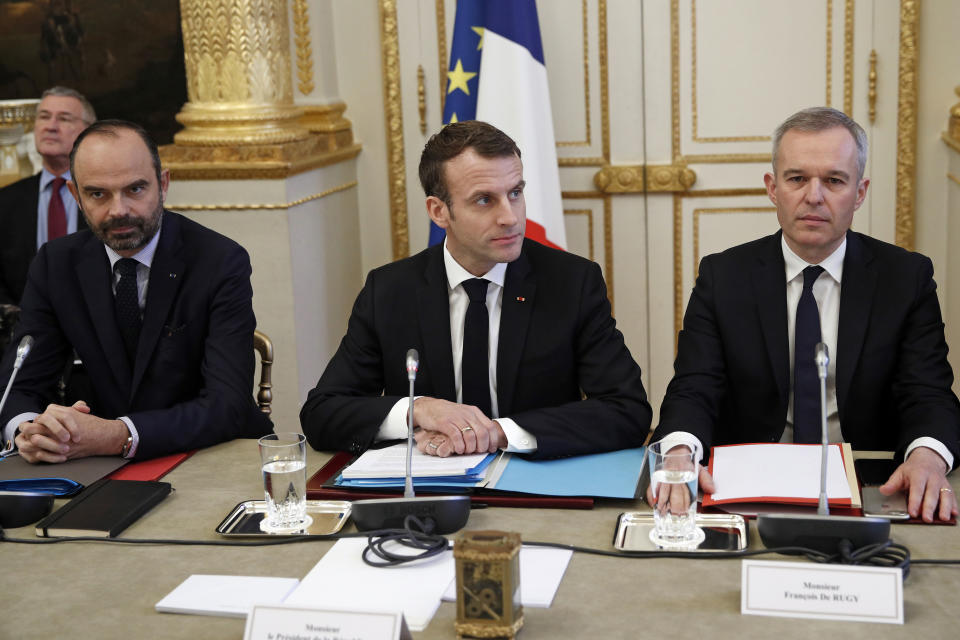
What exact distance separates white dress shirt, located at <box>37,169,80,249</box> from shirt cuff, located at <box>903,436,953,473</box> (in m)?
3.34

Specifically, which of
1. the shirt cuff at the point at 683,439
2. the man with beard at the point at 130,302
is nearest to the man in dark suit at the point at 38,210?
the man with beard at the point at 130,302

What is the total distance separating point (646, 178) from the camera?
4.93 metres

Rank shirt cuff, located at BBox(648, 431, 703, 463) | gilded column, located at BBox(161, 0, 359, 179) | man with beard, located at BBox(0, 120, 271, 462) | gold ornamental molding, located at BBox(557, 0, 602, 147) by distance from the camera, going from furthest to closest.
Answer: gold ornamental molding, located at BBox(557, 0, 602, 147) < gilded column, located at BBox(161, 0, 359, 179) < man with beard, located at BBox(0, 120, 271, 462) < shirt cuff, located at BBox(648, 431, 703, 463)

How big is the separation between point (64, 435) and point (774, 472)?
1414 millimetres

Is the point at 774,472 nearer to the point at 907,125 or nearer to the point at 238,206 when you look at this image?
the point at 238,206

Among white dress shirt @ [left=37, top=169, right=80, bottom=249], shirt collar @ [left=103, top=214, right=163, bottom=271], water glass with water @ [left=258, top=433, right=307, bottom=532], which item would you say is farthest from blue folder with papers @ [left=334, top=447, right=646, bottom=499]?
white dress shirt @ [left=37, top=169, right=80, bottom=249]

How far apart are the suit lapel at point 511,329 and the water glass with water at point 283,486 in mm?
728

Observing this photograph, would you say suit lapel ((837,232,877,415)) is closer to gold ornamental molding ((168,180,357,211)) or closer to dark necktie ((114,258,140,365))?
dark necktie ((114,258,140,365))

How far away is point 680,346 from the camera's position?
2566mm

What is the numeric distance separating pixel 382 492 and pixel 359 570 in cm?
35

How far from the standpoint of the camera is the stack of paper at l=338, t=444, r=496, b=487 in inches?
80.0

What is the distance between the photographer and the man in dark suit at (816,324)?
7.86 feet

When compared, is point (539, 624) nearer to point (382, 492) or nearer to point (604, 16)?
point (382, 492)

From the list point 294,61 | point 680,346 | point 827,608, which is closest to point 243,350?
point 680,346
